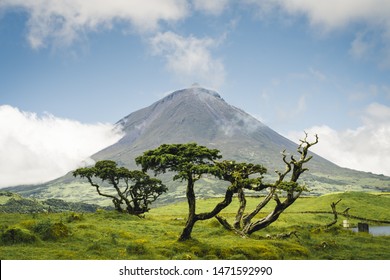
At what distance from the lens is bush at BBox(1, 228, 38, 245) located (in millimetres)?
29812

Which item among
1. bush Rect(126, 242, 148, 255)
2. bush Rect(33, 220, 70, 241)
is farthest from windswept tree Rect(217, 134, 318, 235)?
bush Rect(33, 220, 70, 241)

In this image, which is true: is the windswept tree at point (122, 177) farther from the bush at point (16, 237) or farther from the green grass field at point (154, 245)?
the bush at point (16, 237)

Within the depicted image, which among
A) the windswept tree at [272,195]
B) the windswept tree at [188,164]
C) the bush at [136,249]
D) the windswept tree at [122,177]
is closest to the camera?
the bush at [136,249]

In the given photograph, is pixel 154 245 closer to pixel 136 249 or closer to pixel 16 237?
pixel 136 249

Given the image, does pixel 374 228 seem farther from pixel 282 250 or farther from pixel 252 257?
pixel 252 257

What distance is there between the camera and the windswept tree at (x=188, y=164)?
3142 cm

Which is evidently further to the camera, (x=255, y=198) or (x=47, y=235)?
(x=255, y=198)

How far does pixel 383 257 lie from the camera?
101ft

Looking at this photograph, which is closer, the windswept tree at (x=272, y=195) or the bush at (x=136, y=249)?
the bush at (x=136, y=249)

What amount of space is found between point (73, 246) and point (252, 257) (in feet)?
45.8

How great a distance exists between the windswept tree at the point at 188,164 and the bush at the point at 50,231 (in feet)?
29.5

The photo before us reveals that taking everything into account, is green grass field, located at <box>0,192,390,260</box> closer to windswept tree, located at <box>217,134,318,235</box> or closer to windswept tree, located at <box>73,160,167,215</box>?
windswept tree, located at <box>217,134,318,235</box>

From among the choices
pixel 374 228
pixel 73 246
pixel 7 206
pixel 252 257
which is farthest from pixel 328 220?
pixel 7 206

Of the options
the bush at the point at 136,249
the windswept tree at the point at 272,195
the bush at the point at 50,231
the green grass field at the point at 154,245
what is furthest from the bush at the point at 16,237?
the windswept tree at the point at 272,195
